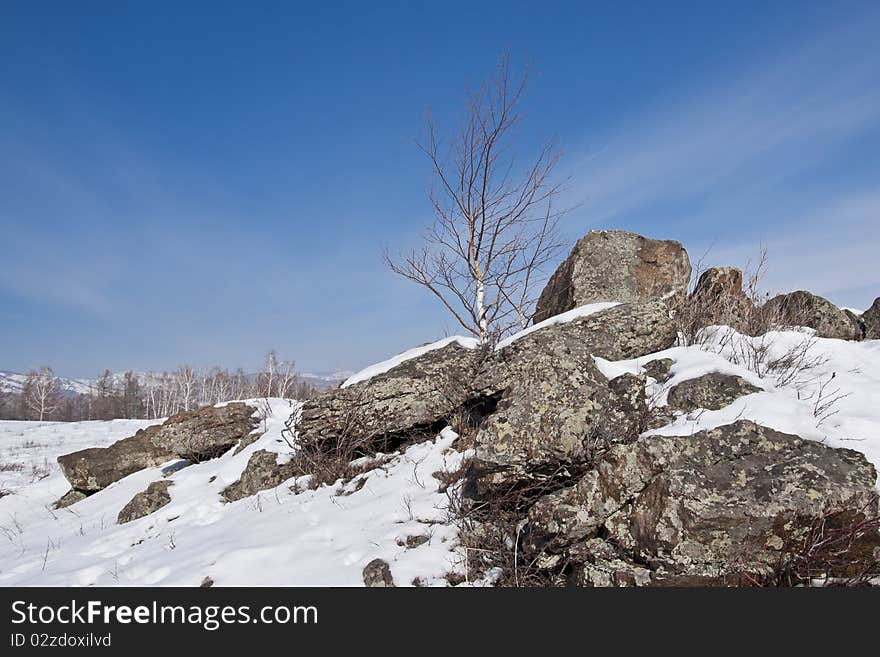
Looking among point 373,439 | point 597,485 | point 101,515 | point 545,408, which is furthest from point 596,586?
point 101,515

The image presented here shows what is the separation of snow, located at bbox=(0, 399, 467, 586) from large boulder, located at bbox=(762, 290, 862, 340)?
19.8 ft

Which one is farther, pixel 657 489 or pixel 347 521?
pixel 347 521

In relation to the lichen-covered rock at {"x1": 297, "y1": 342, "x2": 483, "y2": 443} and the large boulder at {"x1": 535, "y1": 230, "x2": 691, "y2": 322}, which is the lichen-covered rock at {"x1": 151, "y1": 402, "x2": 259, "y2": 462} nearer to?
the lichen-covered rock at {"x1": 297, "y1": 342, "x2": 483, "y2": 443}

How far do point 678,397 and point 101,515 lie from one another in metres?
9.63

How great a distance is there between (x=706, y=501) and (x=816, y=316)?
647 centimetres

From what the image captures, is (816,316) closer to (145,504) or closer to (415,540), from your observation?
(415,540)

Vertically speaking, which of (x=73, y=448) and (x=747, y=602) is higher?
(x=73, y=448)

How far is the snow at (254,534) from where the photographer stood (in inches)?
168

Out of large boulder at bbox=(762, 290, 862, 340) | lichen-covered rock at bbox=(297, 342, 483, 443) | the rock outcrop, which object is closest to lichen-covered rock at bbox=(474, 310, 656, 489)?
lichen-covered rock at bbox=(297, 342, 483, 443)

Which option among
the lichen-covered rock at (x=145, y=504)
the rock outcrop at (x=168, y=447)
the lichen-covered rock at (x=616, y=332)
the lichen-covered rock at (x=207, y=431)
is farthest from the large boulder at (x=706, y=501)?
the rock outcrop at (x=168, y=447)

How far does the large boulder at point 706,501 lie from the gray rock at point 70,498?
35.2 feet

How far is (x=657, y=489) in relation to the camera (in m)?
3.48

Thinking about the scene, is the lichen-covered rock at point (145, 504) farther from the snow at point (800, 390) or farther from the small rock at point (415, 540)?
the snow at point (800, 390)

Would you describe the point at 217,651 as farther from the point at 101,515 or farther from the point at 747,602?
the point at 101,515
